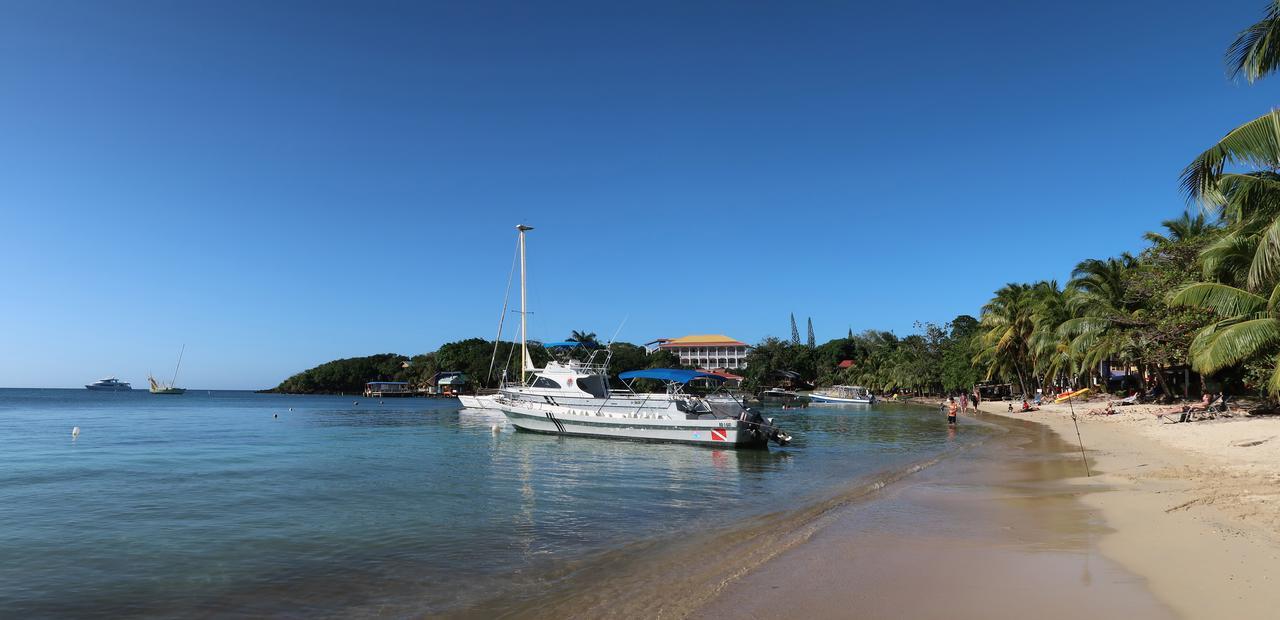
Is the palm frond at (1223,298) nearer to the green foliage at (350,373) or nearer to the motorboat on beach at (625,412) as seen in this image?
the motorboat on beach at (625,412)

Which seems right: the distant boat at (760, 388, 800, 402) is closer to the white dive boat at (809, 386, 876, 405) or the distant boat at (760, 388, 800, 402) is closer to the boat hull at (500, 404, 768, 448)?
the white dive boat at (809, 386, 876, 405)

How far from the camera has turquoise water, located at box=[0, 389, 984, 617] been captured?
866cm

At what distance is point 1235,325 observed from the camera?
20.9 m

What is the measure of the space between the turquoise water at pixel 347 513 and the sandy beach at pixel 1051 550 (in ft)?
9.76

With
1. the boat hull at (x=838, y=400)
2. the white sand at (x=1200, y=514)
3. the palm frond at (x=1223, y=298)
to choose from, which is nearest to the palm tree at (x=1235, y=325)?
the palm frond at (x=1223, y=298)

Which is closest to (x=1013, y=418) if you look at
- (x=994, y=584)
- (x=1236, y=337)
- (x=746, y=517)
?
(x=1236, y=337)

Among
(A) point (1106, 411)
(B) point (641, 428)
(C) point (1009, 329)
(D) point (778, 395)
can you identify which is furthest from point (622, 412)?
(D) point (778, 395)

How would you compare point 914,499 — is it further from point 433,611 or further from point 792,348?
point 792,348

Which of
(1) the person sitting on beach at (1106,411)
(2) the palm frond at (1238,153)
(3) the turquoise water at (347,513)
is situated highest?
(2) the palm frond at (1238,153)

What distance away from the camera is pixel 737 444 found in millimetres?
27000

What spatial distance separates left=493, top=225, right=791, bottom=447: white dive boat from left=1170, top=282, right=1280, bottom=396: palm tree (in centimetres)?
1405

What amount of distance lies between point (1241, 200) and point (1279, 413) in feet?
59.0

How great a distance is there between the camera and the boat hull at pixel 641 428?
27.0m

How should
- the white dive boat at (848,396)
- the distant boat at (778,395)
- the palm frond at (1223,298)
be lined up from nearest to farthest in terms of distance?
the palm frond at (1223,298), the white dive boat at (848,396), the distant boat at (778,395)
